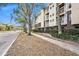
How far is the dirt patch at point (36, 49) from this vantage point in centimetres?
540

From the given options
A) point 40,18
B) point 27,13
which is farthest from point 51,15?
point 27,13

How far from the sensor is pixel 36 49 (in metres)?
5.67

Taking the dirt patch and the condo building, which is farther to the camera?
the condo building

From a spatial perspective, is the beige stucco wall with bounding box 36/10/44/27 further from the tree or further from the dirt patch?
the dirt patch

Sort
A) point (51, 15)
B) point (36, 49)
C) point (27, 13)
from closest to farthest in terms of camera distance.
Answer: point (36, 49) < point (51, 15) < point (27, 13)

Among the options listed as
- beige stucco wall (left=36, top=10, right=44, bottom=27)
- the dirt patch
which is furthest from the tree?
the dirt patch

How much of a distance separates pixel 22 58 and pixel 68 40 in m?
2.13

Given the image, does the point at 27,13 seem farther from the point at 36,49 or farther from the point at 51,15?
the point at 36,49

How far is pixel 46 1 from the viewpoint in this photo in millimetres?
5738

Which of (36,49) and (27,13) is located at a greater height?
(27,13)

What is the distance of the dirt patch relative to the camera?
5.40 meters

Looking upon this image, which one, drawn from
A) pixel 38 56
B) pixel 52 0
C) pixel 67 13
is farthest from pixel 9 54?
pixel 67 13

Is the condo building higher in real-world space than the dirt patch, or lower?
higher

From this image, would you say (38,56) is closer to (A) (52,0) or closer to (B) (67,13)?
(A) (52,0)
